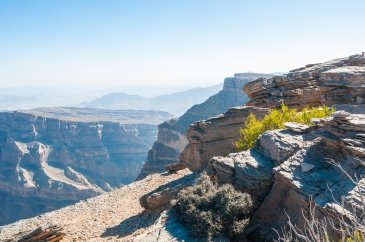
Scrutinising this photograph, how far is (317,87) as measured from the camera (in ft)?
111

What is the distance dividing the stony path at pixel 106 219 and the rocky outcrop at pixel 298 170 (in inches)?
270

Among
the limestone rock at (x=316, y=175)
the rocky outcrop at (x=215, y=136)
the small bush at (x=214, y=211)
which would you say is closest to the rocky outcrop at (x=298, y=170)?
the limestone rock at (x=316, y=175)

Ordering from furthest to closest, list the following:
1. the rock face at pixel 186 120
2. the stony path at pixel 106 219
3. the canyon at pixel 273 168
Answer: the rock face at pixel 186 120, the stony path at pixel 106 219, the canyon at pixel 273 168

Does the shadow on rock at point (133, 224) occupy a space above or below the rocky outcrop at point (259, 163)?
below

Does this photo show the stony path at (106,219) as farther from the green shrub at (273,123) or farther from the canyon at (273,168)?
the green shrub at (273,123)

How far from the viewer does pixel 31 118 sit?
19525 cm

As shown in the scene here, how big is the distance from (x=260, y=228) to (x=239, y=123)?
53.1 feet

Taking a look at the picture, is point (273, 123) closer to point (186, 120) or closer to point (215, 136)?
point (215, 136)

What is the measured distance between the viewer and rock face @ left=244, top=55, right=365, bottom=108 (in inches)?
1270

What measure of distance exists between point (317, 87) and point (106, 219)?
21.3 meters

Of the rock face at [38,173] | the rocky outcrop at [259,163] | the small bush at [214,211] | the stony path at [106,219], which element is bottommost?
the rock face at [38,173]

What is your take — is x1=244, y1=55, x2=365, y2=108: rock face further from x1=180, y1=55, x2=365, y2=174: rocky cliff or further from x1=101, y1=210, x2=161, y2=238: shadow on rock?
x1=101, y1=210, x2=161, y2=238: shadow on rock

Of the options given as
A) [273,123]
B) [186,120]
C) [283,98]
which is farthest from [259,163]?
[186,120]

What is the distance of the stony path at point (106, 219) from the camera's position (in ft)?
72.9
